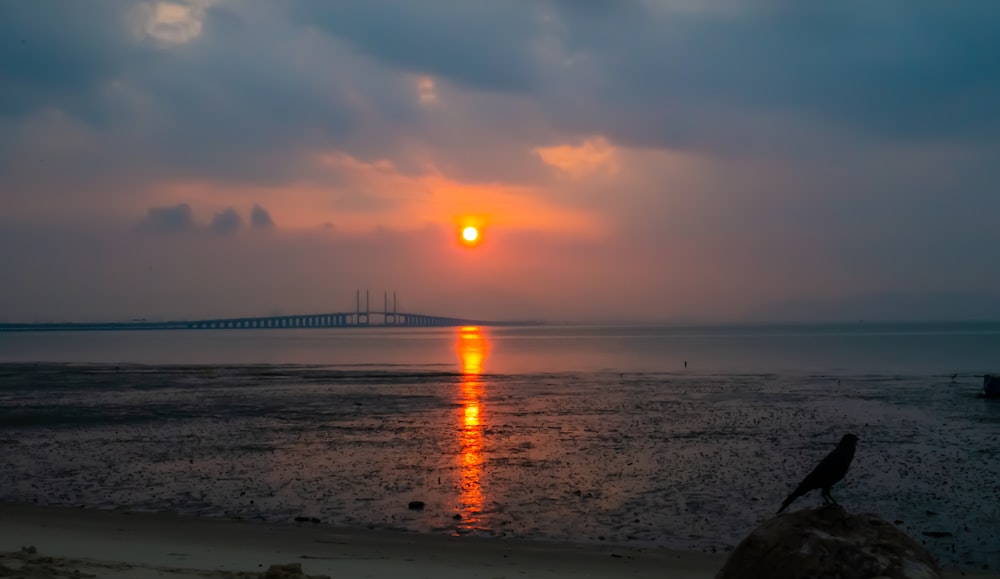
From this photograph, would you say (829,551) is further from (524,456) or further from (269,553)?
(524,456)

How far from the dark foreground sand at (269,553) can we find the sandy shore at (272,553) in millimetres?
16

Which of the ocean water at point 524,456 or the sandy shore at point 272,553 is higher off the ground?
the sandy shore at point 272,553

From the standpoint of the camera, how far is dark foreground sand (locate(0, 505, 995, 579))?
1120 centimetres

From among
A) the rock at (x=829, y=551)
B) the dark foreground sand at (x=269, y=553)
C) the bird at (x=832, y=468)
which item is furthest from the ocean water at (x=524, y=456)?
the rock at (x=829, y=551)

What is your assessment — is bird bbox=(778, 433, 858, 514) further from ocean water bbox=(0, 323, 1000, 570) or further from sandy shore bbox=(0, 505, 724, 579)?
ocean water bbox=(0, 323, 1000, 570)

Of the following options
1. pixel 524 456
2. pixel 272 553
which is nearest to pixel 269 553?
pixel 272 553

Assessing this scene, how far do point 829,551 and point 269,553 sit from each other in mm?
8693

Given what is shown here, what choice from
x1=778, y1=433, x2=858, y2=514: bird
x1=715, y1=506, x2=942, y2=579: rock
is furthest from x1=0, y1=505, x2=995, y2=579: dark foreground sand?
x1=715, y1=506, x2=942, y2=579: rock

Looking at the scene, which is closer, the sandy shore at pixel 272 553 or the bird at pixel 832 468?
the bird at pixel 832 468

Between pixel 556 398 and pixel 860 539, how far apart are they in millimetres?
35029

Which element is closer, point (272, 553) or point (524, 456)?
point (272, 553)

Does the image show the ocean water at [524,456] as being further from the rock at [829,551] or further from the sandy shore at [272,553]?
the rock at [829,551]

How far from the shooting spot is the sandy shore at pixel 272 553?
11344 mm

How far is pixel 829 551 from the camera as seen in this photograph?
816 cm
